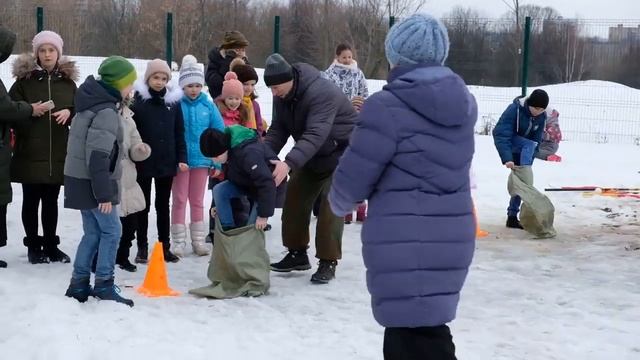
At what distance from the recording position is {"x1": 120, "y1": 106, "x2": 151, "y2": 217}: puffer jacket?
254 inches

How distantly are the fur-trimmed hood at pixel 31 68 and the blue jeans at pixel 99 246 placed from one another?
157 centimetres

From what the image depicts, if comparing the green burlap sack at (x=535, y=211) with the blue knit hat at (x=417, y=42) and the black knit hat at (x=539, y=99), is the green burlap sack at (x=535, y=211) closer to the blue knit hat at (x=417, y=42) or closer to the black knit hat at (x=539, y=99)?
the black knit hat at (x=539, y=99)

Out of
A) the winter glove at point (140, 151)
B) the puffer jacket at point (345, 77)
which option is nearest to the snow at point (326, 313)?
the winter glove at point (140, 151)

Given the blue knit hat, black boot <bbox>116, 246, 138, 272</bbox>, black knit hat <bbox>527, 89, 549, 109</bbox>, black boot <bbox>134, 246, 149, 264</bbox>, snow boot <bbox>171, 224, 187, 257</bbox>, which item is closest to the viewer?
the blue knit hat

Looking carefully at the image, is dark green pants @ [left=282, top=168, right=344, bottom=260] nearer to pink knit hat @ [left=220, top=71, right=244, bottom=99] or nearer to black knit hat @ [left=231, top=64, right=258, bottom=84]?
pink knit hat @ [left=220, top=71, right=244, bottom=99]

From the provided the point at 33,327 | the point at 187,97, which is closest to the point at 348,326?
the point at 33,327

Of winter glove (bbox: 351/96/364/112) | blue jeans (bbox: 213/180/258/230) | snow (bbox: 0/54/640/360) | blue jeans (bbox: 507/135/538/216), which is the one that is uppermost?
winter glove (bbox: 351/96/364/112)

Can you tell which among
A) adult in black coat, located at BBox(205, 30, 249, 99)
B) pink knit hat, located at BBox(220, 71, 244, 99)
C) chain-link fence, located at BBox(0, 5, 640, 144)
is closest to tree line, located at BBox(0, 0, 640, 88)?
chain-link fence, located at BBox(0, 5, 640, 144)

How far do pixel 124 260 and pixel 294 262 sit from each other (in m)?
1.37

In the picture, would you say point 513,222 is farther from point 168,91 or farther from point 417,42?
point 417,42

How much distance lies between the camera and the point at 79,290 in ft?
18.7

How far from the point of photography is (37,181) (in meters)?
6.68

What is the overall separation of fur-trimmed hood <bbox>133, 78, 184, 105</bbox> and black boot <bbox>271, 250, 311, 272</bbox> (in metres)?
1.56

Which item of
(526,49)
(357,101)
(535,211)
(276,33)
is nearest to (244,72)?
(357,101)
